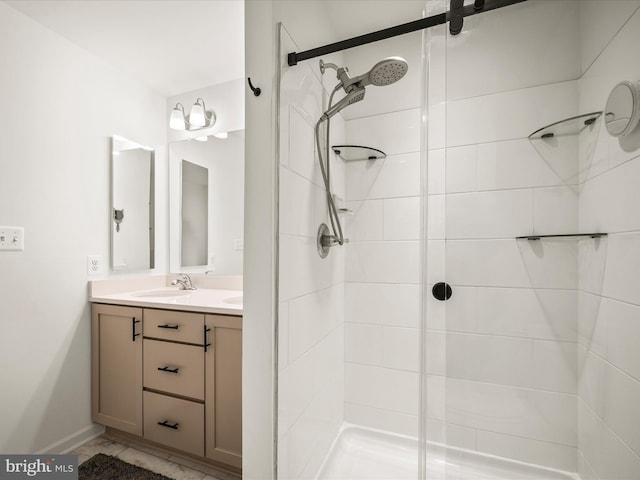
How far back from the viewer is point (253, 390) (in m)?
1.08

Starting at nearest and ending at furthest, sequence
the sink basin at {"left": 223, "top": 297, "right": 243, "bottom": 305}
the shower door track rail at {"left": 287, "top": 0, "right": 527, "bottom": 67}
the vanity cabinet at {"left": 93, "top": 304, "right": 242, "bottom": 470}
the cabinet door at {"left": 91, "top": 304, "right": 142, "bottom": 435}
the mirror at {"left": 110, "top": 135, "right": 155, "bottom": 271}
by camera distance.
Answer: the shower door track rail at {"left": 287, "top": 0, "right": 527, "bottom": 67} < the vanity cabinet at {"left": 93, "top": 304, "right": 242, "bottom": 470} < the cabinet door at {"left": 91, "top": 304, "right": 142, "bottom": 435} < the sink basin at {"left": 223, "top": 297, "right": 243, "bottom": 305} < the mirror at {"left": 110, "top": 135, "right": 155, "bottom": 271}

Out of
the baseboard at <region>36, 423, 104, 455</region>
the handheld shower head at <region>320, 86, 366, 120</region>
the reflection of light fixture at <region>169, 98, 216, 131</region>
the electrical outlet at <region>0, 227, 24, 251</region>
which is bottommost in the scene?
the baseboard at <region>36, 423, 104, 455</region>

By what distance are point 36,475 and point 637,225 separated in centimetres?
243

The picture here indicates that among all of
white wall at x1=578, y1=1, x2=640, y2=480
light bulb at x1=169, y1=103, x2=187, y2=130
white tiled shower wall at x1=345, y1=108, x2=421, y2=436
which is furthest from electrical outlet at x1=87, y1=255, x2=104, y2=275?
white wall at x1=578, y1=1, x2=640, y2=480

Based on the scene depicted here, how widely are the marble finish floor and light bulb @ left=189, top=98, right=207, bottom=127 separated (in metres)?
2.09

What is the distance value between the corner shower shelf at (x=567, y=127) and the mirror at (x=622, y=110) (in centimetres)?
3

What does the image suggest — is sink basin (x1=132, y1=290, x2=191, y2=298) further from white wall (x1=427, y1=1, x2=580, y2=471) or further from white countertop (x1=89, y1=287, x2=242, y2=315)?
white wall (x1=427, y1=1, x2=580, y2=471)

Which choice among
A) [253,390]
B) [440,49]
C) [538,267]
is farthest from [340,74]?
[253,390]

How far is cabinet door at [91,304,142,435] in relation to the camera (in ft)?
5.53

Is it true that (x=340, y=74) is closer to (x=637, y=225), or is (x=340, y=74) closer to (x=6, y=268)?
(x=637, y=225)

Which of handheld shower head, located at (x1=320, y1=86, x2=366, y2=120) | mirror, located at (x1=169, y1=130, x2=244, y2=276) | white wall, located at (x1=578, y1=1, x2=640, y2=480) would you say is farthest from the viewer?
mirror, located at (x1=169, y1=130, x2=244, y2=276)

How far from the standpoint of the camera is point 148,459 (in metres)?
1.64

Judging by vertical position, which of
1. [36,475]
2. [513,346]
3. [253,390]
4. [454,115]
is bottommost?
[36,475]
